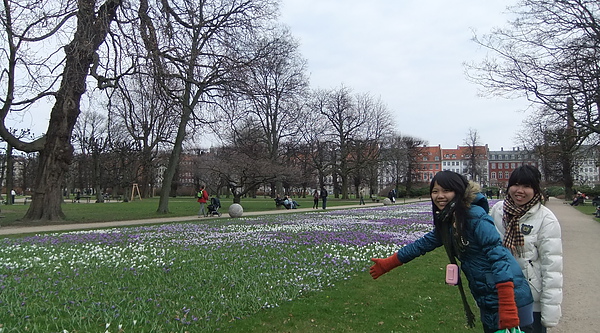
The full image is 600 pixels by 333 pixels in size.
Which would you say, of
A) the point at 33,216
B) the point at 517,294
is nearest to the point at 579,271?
the point at 517,294

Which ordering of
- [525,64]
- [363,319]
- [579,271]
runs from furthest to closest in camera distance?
[525,64]
[579,271]
[363,319]

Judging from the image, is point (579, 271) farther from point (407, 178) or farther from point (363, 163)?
point (407, 178)

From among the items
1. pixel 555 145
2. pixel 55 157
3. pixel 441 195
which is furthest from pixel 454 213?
pixel 555 145

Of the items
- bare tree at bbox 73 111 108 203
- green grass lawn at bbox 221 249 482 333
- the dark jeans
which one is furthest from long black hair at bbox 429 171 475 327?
bare tree at bbox 73 111 108 203

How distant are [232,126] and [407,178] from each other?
5888 centimetres

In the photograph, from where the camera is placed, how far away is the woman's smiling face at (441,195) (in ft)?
10.2

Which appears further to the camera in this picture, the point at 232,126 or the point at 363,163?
the point at 363,163

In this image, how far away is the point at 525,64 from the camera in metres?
17.2

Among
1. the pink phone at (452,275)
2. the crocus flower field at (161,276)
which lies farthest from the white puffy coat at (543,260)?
the crocus flower field at (161,276)

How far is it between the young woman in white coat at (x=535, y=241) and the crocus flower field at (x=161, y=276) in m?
3.21

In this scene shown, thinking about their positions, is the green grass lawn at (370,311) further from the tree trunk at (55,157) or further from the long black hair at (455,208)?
the tree trunk at (55,157)

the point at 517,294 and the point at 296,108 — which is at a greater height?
the point at 296,108

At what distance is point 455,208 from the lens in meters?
3.02

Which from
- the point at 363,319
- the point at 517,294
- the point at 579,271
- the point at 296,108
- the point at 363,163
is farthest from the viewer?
the point at 363,163
